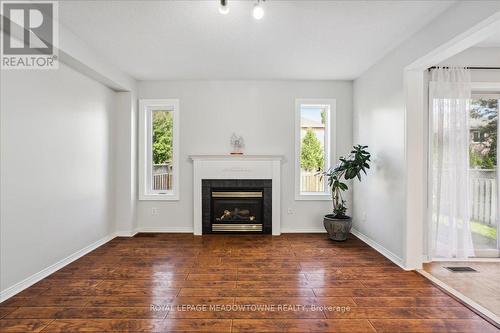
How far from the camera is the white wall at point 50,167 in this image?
8.44ft

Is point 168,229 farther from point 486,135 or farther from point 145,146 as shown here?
point 486,135

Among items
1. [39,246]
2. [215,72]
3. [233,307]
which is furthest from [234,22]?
[39,246]

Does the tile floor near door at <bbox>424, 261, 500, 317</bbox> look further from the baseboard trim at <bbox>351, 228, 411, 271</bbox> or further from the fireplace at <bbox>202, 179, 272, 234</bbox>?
the fireplace at <bbox>202, 179, 272, 234</bbox>

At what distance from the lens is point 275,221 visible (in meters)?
4.77

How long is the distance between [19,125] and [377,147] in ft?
14.2

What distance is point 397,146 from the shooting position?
3.42 meters

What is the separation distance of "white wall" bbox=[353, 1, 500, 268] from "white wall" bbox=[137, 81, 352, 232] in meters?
0.92

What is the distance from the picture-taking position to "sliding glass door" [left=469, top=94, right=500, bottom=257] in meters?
3.57

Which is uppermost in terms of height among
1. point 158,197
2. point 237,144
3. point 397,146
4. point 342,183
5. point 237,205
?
point 237,144

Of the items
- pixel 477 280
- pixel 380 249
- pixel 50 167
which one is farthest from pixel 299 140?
pixel 50 167

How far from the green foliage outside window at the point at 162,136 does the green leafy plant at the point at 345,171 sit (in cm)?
287

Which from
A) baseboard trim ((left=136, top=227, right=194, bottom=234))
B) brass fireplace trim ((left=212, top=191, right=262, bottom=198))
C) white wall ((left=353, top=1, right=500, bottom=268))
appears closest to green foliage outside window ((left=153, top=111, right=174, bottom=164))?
brass fireplace trim ((left=212, top=191, right=262, bottom=198))

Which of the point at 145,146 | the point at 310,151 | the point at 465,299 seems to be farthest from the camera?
the point at 310,151

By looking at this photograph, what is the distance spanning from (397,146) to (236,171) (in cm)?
252
